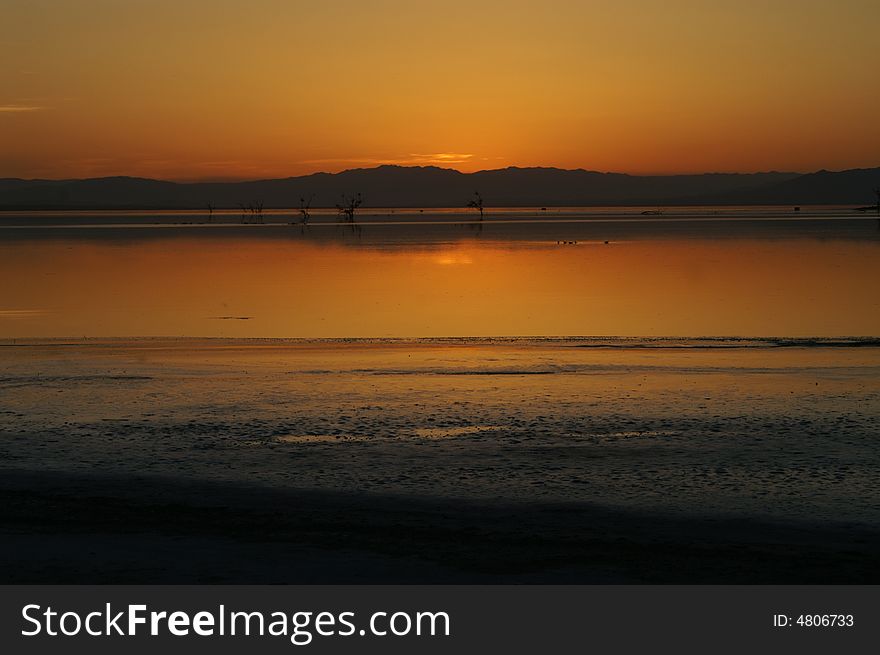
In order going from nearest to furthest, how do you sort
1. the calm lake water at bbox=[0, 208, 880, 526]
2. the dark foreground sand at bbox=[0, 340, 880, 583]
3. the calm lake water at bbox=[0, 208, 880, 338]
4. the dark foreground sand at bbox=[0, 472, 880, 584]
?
the dark foreground sand at bbox=[0, 472, 880, 584] < the dark foreground sand at bbox=[0, 340, 880, 583] < the calm lake water at bbox=[0, 208, 880, 526] < the calm lake water at bbox=[0, 208, 880, 338]

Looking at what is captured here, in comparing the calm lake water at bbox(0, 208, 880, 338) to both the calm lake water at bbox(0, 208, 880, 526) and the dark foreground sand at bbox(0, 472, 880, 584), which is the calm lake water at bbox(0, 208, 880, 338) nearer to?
the calm lake water at bbox(0, 208, 880, 526)

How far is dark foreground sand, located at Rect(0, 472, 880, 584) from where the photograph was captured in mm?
7902

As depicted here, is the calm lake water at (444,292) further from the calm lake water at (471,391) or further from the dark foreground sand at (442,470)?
the dark foreground sand at (442,470)

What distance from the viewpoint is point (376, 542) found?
8.72 m

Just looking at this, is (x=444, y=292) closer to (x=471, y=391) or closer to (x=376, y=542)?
(x=471, y=391)

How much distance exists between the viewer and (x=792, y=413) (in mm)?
13812

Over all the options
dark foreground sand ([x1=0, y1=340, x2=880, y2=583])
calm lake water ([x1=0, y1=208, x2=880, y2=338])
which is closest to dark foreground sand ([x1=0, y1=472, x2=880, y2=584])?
dark foreground sand ([x1=0, y1=340, x2=880, y2=583])

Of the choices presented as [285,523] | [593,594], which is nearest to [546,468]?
[285,523]

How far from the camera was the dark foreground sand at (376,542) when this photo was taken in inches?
311

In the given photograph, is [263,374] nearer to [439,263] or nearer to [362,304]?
[362,304]

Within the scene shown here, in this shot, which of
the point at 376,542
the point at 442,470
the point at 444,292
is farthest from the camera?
the point at 444,292

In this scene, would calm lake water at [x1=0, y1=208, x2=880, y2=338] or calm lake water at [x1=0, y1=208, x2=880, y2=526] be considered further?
calm lake water at [x1=0, y1=208, x2=880, y2=338]

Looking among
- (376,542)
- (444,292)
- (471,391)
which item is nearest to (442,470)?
(376,542)

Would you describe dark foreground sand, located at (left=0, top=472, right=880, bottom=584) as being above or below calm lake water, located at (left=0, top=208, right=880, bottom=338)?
above
